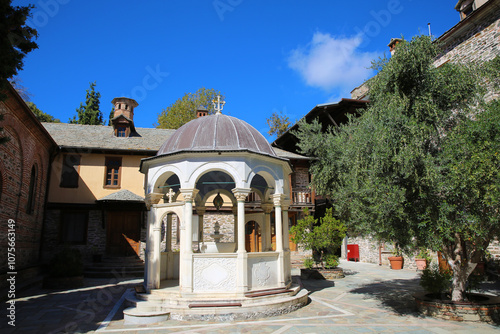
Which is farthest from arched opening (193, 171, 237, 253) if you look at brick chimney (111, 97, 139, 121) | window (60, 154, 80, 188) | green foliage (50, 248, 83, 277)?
brick chimney (111, 97, 139, 121)

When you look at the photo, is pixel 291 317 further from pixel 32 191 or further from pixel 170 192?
pixel 32 191

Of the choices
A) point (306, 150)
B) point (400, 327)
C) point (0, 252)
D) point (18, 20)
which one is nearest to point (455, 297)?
point (400, 327)

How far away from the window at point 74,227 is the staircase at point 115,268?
67.7 inches

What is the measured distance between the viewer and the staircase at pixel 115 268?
626 inches

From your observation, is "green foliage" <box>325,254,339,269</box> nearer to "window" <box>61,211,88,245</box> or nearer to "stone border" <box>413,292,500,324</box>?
"stone border" <box>413,292,500,324</box>

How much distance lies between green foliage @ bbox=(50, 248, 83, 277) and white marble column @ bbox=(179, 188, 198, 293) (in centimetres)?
696

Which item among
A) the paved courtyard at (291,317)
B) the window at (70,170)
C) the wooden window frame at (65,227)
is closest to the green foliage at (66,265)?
the paved courtyard at (291,317)

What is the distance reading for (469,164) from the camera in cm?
656

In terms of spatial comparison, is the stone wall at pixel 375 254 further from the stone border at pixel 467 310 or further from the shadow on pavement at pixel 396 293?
the stone border at pixel 467 310

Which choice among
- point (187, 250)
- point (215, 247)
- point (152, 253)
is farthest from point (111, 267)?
point (187, 250)

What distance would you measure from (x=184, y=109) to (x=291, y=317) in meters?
25.4

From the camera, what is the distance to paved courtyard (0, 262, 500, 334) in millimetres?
6734

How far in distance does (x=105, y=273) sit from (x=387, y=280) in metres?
12.5

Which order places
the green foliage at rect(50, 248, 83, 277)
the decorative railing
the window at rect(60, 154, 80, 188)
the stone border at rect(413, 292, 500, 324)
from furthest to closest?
the decorative railing → the window at rect(60, 154, 80, 188) → the green foliage at rect(50, 248, 83, 277) → the stone border at rect(413, 292, 500, 324)
